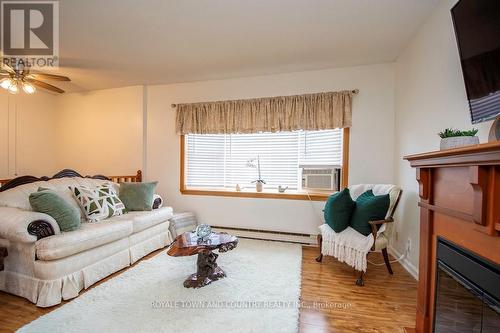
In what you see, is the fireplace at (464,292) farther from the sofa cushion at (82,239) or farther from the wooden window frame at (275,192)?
the sofa cushion at (82,239)

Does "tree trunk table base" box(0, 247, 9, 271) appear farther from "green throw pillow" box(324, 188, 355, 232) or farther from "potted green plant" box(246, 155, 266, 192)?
"green throw pillow" box(324, 188, 355, 232)

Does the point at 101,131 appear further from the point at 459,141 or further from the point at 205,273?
the point at 459,141

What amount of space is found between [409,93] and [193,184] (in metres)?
3.38

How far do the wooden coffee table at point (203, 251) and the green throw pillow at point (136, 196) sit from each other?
48.3 inches

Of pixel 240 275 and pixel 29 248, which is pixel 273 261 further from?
pixel 29 248

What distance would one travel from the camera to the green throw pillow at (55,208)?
208cm

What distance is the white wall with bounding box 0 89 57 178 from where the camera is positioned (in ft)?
12.1

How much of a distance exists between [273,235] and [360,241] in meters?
1.40

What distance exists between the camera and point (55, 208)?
2.10 metres

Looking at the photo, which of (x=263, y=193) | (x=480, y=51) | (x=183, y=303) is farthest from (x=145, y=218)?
(x=480, y=51)

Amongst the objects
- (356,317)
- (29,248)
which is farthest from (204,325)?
(29,248)

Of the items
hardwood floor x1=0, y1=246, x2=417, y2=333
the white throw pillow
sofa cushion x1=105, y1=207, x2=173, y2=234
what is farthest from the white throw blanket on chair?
the white throw pillow

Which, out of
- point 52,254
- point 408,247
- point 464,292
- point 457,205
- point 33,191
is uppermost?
point 457,205

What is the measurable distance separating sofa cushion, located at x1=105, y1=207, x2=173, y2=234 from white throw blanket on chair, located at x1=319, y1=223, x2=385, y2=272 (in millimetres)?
2211
